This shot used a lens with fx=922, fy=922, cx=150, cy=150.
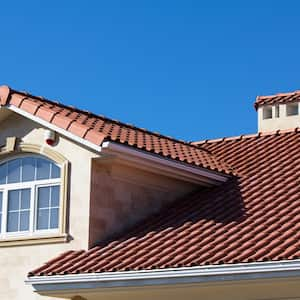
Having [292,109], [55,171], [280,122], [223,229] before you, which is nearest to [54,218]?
[55,171]

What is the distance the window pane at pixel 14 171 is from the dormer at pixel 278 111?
9.89 metres

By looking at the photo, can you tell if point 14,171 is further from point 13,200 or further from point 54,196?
point 54,196

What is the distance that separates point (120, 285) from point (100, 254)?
1.43 m

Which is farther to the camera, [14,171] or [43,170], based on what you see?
[14,171]

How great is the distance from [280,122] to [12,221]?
34.8 feet

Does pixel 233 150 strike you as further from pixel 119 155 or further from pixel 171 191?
pixel 119 155

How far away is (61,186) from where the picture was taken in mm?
16938

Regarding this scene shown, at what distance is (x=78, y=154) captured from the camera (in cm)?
1689

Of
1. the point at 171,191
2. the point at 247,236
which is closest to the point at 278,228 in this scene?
the point at 247,236

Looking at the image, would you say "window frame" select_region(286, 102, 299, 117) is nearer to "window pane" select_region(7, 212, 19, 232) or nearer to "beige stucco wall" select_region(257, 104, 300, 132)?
"beige stucco wall" select_region(257, 104, 300, 132)

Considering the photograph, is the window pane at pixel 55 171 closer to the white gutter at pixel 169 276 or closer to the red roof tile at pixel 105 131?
the red roof tile at pixel 105 131

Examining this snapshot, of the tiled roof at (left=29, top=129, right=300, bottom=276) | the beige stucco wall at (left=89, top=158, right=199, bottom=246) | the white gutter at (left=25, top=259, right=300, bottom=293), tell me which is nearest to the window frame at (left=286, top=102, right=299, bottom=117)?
the tiled roof at (left=29, top=129, right=300, bottom=276)

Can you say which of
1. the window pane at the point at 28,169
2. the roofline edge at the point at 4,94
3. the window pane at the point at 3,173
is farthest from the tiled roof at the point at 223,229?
the roofline edge at the point at 4,94

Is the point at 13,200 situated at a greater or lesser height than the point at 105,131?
lesser
